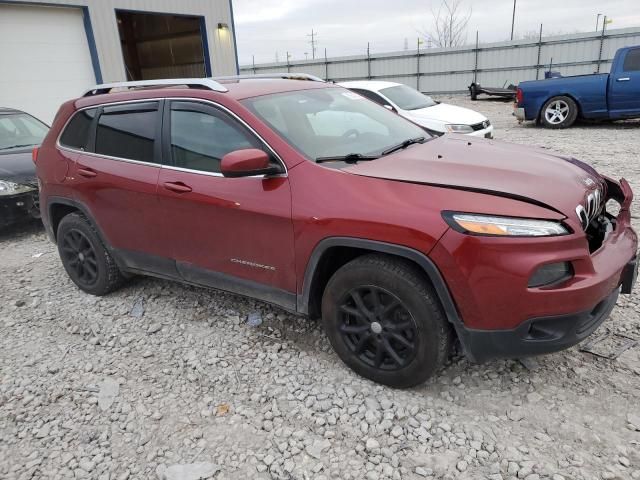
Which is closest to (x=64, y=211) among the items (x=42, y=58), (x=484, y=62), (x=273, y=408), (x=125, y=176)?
(x=125, y=176)

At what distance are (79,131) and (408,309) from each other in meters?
3.09

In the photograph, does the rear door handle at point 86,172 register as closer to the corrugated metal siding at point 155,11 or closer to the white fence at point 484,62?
the corrugated metal siding at point 155,11

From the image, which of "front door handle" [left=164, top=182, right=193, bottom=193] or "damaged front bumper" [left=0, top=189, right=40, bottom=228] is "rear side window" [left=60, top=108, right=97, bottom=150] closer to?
"front door handle" [left=164, top=182, right=193, bottom=193]

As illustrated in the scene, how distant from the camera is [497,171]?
2.62m

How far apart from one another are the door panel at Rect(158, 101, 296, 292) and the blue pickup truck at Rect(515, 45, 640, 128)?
10921 millimetres

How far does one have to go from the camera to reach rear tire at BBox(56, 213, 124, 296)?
3.99 meters

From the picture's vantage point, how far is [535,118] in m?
12.1

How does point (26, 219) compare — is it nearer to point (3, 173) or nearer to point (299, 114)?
point (3, 173)

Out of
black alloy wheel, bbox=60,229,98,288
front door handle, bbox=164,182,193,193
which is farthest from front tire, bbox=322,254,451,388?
black alloy wheel, bbox=60,229,98,288

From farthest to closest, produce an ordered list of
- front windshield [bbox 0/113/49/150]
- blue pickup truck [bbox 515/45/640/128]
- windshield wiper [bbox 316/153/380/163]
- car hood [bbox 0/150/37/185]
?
blue pickup truck [bbox 515/45/640/128] < front windshield [bbox 0/113/49/150] < car hood [bbox 0/150/37/185] < windshield wiper [bbox 316/153/380/163]

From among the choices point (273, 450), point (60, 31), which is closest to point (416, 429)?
point (273, 450)

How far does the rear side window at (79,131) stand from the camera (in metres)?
3.88

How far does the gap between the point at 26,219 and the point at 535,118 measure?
11261 mm

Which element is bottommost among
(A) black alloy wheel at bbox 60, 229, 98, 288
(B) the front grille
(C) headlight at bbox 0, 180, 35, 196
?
(A) black alloy wheel at bbox 60, 229, 98, 288
